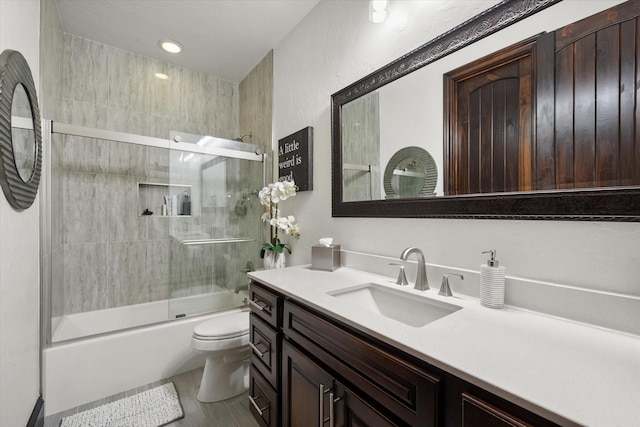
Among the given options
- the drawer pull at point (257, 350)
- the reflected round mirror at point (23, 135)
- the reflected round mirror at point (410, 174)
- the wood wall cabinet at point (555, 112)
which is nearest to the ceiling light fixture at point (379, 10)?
the wood wall cabinet at point (555, 112)

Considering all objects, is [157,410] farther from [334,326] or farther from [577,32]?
[577,32]

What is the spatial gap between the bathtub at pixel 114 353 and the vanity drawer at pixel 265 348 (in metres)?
0.93

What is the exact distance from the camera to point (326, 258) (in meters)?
1.60

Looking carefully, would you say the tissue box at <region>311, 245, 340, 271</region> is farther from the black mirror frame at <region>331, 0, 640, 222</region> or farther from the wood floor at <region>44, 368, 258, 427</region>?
the wood floor at <region>44, 368, 258, 427</region>

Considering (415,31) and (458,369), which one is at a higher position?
(415,31)

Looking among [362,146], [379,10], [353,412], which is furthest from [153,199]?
[353,412]

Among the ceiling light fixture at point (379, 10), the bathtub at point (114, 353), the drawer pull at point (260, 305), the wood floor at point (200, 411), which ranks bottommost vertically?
the wood floor at point (200, 411)

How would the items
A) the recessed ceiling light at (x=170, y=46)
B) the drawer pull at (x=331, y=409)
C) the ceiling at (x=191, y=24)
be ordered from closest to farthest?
the drawer pull at (x=331, y=409), the ceiling at (x=191, y=24), the recessed ceiling light at (x=170, y=46)

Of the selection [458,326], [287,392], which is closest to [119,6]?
[287,392]

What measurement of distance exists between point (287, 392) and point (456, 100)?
4.63 feet

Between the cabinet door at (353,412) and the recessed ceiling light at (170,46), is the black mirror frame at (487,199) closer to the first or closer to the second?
the cabinet door at (353,412)

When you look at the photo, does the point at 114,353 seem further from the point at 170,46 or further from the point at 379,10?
the point at 379,10

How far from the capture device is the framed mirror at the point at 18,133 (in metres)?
1.03

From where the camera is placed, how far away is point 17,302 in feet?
4.01
